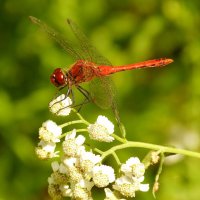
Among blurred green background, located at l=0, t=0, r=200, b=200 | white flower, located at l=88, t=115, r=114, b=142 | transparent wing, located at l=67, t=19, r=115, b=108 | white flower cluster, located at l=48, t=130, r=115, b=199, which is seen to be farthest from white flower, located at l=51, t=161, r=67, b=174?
blurred green background, located at l=0, t=0, r=200, b=200

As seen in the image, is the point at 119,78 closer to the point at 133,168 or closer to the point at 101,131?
→ the point at 101,131

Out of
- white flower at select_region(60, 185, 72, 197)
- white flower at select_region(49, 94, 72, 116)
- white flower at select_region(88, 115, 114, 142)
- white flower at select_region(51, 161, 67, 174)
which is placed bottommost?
white flower at select_region(60, 185, 72, 197)

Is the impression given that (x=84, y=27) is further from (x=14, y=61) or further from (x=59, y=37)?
(x=59, y=37)

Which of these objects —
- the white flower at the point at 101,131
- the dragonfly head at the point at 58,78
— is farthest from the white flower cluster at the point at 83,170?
the dragonfly head at the point at 58,78

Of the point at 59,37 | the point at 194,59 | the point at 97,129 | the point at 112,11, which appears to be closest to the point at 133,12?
the point at 112,11

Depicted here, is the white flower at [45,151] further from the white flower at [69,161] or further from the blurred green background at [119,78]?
the blurred green background at [119,78]

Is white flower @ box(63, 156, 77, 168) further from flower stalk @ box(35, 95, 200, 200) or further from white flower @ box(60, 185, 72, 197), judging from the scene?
white flower @ box(60, 185, 72, 197)

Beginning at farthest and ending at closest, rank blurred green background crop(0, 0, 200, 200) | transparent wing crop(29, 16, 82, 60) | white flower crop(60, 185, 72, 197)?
blurred green background crop(0, 0, 200, 200) < transparent wing crop(29, 16, 82, 60) < white flower crop(60, 185, 72, 197)

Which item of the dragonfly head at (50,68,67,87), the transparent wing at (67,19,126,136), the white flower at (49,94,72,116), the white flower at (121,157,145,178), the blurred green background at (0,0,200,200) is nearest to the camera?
the white flower at (121,157,145,178)
